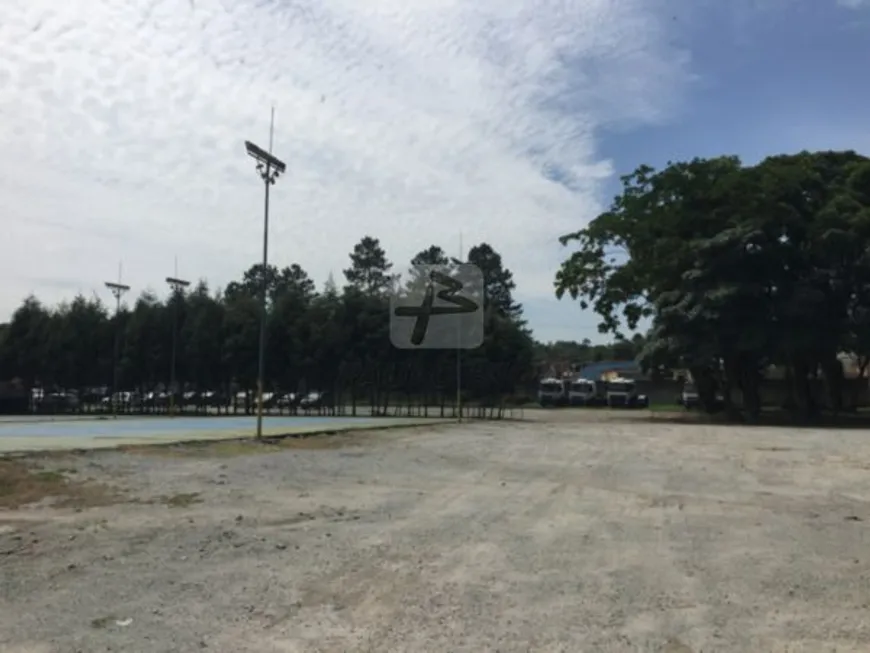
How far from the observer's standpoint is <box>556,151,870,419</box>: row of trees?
123 ft

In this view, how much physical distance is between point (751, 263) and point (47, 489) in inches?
→ 1290

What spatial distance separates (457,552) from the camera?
8695mm

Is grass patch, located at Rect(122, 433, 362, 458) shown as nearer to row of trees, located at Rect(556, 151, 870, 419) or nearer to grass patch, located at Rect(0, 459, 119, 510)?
grass patch, located at Rect(0, 459, 119, 510)

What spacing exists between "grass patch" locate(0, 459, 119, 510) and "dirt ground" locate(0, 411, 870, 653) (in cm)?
6

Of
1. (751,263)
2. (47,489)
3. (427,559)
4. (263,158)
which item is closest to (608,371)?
(751,263)

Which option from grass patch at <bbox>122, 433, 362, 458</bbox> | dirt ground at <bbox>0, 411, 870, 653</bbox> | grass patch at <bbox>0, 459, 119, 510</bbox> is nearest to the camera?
dirt ground at <bbox>0, 411, 870, 653</bbox>

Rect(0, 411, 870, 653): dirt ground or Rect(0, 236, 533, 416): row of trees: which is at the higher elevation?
Rect(0, 236, 533, 416): row of trees

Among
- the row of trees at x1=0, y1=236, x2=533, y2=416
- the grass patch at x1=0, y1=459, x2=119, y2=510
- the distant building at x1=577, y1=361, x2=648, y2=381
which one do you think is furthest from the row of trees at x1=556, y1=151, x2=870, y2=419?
the distant building at x1=577, y1=361, x2=648, y2=381

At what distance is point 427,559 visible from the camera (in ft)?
27.4

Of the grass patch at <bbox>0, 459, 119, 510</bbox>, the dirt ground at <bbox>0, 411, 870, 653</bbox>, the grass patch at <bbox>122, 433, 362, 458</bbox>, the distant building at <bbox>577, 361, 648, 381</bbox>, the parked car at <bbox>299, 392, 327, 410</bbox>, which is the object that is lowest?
the dirt ground at <bbox>0, 411, 870, 653</bbox>

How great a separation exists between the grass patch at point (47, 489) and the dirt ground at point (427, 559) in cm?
6

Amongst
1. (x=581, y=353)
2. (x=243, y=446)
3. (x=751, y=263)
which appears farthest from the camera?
(x=581, y=353)

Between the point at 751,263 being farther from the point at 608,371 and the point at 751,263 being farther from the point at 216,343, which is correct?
the point at 608,371

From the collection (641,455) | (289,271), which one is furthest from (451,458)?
(289,271)
